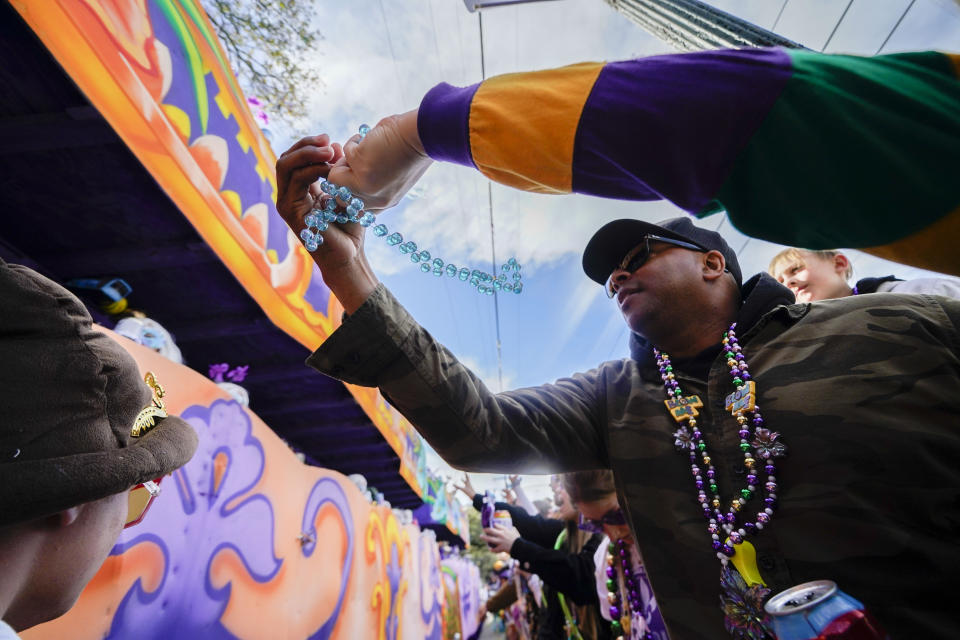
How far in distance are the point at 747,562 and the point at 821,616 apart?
0.41 metres

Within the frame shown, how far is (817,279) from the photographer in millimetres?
2678

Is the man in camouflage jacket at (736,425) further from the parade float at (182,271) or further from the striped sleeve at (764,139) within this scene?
the parade float at (182,271)

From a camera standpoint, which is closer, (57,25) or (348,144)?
(348,144)

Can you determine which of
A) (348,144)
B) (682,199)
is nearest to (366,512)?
(348,144)

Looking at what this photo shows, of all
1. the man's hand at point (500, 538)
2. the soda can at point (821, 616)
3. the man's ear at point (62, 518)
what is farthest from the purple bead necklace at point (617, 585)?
the man's ear at point (62, 518)

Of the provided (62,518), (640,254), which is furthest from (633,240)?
(62,518)

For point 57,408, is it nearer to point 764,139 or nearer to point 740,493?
point 764,139

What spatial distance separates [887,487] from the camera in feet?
3.29

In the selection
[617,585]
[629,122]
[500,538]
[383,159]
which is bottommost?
[500,538]

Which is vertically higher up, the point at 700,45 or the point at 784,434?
the point at 784,434

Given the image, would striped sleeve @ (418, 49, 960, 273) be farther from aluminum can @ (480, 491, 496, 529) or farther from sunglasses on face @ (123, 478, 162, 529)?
aluminum can @ (480, 491, 496, 529)

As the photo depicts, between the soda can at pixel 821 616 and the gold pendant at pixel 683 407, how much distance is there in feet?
1.92

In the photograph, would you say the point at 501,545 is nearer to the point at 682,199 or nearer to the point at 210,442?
the point at 210,442

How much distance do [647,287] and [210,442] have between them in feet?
7.94
